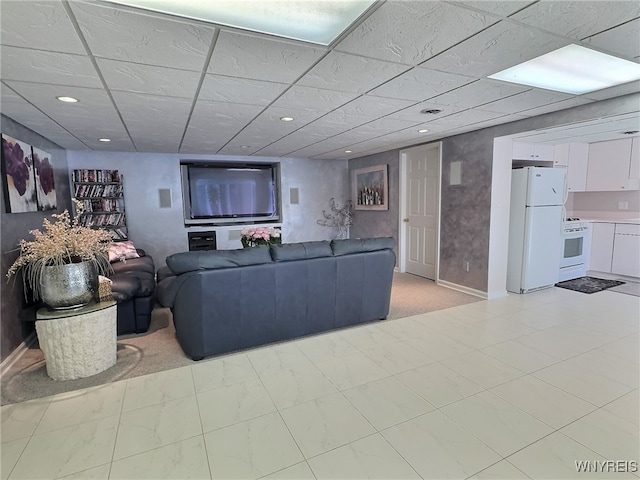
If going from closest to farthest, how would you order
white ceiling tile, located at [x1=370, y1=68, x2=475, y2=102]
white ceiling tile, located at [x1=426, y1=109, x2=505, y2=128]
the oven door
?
1. white ceiling tile, located at [x1=370, y1=68, x2=475, y2=102]
2. white ceiling tile, located at [x1=426, y1=109, x2=505, y2=128]
3. the oven door

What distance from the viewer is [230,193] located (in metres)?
6.18

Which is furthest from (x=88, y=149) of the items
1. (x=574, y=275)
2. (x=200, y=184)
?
(x=574, y=275)

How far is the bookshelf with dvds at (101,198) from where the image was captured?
4.93 meters

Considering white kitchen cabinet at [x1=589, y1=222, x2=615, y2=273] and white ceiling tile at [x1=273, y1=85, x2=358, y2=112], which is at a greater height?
white ceiling tile at [x1=273, y1=85, x2=358, y2=112]

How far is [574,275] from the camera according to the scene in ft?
16.4

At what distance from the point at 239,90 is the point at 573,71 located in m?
2.47

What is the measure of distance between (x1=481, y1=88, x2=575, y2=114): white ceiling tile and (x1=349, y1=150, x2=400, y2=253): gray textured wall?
2.54 meters

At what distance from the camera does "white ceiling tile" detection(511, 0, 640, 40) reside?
4.82ft

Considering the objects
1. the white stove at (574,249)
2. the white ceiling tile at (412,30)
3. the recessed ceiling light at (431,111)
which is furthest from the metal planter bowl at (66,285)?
the white stove at (574,249)

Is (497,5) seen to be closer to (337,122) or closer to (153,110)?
(337,122)

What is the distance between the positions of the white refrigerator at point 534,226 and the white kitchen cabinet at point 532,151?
0.26m

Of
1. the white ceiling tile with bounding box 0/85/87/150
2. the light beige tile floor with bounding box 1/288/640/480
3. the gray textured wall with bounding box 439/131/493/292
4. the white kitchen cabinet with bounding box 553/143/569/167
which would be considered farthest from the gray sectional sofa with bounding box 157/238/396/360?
the white kitchen cabinet with bounding box 553/143/569/167

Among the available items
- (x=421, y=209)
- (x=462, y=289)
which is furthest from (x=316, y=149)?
(x=462, y=289)

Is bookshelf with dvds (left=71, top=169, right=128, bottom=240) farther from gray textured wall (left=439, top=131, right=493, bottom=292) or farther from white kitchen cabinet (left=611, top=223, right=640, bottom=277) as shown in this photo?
white kitchen cabinet (left=611, top=223, right=640, bottom=277)
